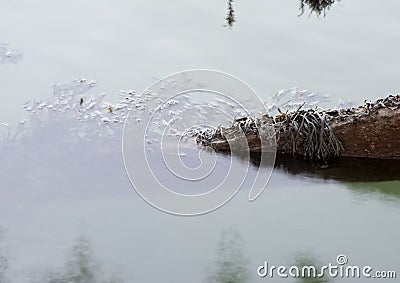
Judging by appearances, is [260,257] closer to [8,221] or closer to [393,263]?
[393,263]

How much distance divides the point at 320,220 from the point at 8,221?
4.75 feet

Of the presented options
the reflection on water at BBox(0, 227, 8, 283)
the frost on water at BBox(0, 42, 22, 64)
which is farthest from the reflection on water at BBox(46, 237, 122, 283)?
the frost on water at BBox(0, 42, 22, 64)

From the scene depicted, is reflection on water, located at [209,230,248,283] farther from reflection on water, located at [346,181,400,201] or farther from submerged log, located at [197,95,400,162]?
submerged log, located at [197,95,400,162]

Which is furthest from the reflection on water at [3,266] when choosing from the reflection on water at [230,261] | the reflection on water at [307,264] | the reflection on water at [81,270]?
the reflection on water at [307,264]

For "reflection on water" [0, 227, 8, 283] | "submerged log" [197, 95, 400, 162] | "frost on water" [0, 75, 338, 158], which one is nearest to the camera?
"reflection on water" [0, 227, 8, 283]

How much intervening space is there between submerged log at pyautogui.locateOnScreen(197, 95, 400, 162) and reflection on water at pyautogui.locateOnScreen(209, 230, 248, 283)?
43.7 inches

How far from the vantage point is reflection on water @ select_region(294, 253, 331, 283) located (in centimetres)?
261

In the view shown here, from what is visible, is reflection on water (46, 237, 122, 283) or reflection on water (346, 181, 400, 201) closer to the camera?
reflection on water (46, 237, 122, 283)

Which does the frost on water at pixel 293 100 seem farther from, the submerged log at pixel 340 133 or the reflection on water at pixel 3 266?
the reflection on water at pixel 3 266

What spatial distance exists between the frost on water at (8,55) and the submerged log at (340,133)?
2065 mm

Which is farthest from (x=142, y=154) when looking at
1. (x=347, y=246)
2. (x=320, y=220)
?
(x=347, y=246)

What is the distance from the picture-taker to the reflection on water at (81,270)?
2.61 meters

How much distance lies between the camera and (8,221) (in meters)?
3.12

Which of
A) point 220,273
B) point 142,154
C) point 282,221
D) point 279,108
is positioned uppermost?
point 279,108
